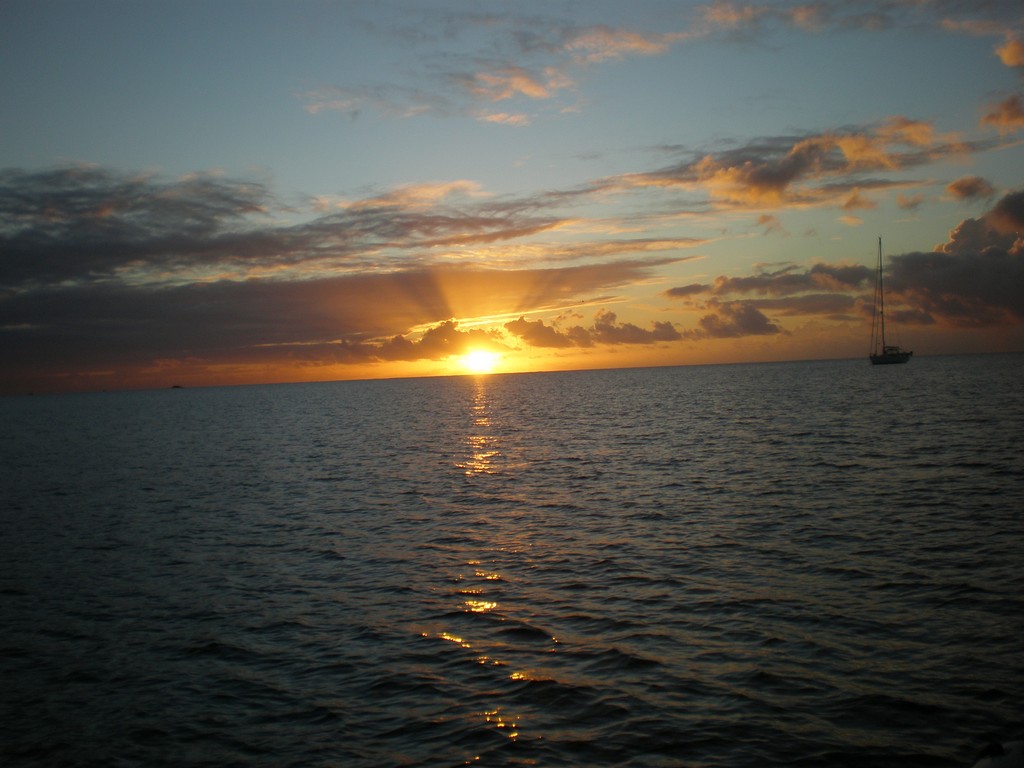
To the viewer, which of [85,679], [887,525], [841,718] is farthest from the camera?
[887,525]

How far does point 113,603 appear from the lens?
23312 mm

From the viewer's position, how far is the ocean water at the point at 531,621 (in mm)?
13609

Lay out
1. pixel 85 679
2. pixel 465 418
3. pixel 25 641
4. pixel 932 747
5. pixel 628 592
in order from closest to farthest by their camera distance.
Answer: pixel 932 747, pixel 85 679, pixel 25 641, pixel 628 592, pixel 465 418

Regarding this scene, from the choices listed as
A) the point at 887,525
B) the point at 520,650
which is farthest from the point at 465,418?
the point at 520,650

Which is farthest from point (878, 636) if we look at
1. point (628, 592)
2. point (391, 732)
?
point (391, 732)

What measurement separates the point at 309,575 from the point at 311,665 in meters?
8.88

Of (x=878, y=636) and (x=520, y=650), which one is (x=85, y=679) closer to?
(x=520, y=650)

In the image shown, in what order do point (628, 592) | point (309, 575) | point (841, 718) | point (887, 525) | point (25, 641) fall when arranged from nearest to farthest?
point (841, 718), point (25, 641), point (628, 592), point (309, 575), point (887, 525)

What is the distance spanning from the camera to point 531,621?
20078 mm

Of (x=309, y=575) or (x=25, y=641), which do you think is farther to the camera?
(x=309, y=575)

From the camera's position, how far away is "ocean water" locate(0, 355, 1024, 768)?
13.6m

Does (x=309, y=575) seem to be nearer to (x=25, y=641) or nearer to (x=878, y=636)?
(x=25, y=641)

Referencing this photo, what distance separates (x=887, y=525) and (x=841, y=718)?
1832cm

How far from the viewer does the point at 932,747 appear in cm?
1253
